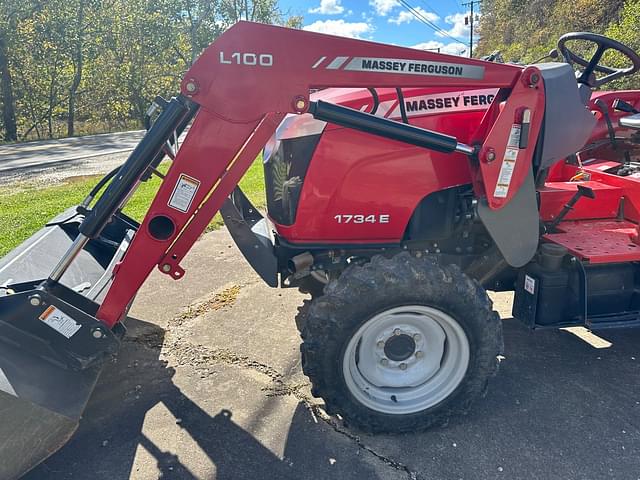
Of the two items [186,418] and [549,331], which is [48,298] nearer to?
[186,418]

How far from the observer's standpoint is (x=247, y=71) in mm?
2170

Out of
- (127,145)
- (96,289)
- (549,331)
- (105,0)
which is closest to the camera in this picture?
(96,289)

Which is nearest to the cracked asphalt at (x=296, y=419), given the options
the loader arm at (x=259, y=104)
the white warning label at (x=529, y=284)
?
the white warning label at (x=529, y=284)

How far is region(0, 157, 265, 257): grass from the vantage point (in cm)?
624

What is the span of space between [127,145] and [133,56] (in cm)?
1501

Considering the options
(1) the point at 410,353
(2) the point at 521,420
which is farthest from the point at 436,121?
(2) the point at 521,420

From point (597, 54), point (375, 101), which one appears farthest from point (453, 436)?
point (597, 54)

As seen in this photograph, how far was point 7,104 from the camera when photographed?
2317 cm

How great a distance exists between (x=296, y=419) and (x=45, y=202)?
709 cm

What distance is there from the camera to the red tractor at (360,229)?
2.22 meters

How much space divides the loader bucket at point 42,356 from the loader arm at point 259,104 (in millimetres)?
150

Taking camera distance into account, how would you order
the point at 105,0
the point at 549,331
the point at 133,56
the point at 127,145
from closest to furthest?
the point at 549,331 → the point at 127,145 → the point at 105,0 → the point at 133,56

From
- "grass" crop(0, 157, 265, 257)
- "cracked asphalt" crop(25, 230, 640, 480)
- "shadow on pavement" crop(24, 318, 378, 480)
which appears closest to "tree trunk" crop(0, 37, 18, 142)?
"grass" crop(0, 157, 265, 257)

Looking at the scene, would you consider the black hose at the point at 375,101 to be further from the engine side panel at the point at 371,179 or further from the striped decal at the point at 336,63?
the striped decal at the point at 336,63
